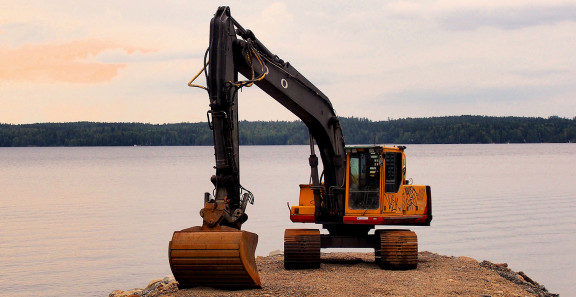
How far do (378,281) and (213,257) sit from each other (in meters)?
4.52

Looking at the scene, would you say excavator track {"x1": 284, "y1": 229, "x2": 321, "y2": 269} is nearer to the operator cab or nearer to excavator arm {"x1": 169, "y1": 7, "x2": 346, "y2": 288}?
the operator cab

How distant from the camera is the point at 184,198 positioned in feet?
187

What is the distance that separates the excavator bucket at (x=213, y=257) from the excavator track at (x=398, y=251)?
533 centimetres

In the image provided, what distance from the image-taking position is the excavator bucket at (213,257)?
14477 millimetres

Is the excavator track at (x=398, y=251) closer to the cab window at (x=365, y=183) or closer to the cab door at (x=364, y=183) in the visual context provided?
the cab door at (x=364, y=183)

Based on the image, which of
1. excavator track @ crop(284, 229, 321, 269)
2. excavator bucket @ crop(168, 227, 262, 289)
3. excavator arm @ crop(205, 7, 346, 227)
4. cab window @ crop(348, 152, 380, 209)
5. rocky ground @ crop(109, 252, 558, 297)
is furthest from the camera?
cab window @ crop(348, 152, 380, 209)

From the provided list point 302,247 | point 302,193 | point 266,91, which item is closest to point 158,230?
point 302,193

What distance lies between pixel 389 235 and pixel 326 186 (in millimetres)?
2065

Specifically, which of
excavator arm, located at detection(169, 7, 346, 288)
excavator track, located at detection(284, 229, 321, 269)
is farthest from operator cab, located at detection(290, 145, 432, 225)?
excavator arm, located at detection(169, 7, 346, 288)

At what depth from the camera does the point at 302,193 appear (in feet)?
70.0

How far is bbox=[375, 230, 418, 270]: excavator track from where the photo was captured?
19516mm

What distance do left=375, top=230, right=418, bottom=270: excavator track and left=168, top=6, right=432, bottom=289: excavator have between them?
0.02 m

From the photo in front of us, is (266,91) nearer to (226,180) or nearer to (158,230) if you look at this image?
(226,180)

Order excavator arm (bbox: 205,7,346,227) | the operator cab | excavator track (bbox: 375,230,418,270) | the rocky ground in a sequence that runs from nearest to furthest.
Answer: excavator arm (bbox: 205,7,346,227) < the rocky ground < excavator track (bbox: 375,230,418,270) < the operator cab
